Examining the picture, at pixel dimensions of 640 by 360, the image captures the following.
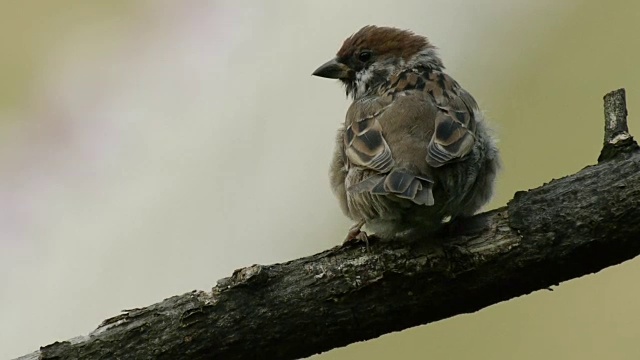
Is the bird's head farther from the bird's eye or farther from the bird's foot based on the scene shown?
the bird's foot

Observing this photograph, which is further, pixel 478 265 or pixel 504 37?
pixel 504 37

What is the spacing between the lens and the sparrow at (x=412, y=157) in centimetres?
376

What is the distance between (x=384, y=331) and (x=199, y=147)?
323 cm

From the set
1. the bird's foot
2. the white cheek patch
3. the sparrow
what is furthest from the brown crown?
the bird's foot

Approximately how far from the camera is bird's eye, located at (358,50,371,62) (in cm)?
543

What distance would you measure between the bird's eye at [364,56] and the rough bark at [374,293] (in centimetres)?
208

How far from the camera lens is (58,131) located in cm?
625

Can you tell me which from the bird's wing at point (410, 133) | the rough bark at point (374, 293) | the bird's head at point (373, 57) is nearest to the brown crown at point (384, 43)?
the bird's head at point (373, 57)

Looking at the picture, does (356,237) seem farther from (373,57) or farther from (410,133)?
(373,57)

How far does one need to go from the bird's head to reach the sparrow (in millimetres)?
194

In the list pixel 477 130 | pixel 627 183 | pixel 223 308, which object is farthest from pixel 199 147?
pixel 627 183

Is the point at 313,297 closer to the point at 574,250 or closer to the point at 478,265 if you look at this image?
the point at 478,265

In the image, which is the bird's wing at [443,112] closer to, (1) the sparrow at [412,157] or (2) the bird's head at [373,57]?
(1) the sparrow at [412,157]

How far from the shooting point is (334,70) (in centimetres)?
545
